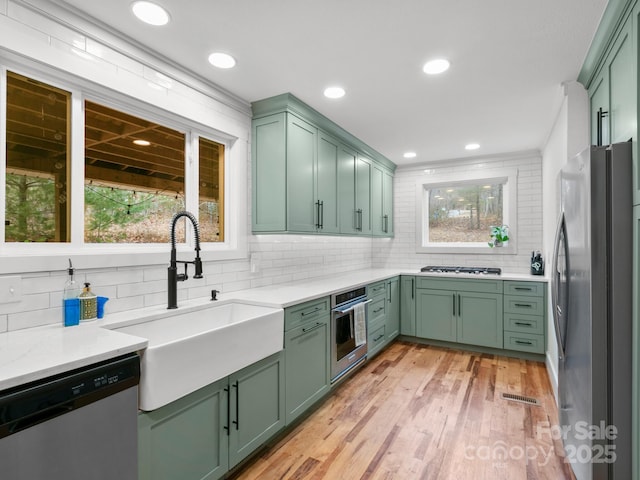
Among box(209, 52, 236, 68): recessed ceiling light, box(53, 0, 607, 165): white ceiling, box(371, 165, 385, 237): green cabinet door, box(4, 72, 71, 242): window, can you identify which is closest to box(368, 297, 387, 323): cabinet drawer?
box(371, 165, 385, 237): green cabinet door

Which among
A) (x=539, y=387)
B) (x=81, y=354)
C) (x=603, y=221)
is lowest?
(x=539, y=387)

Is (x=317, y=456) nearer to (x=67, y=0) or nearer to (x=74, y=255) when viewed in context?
(x=74, y=255)

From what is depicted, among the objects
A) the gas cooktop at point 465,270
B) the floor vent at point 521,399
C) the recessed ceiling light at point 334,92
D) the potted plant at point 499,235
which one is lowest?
the floor vent at point 521,399

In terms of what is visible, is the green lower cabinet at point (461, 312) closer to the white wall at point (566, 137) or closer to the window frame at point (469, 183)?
the white wall at point (566, 137)

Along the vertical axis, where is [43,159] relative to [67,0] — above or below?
below

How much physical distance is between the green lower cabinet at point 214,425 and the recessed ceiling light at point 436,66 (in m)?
2.08

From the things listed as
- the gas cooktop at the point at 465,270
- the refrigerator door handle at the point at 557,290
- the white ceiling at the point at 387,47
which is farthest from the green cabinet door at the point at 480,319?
the white ceiling at the point at 387,47

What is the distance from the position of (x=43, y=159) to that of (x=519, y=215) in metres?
4.71

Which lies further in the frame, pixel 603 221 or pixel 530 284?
pixel 530 284

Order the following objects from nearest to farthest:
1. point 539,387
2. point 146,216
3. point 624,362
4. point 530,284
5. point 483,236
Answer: point 624,362
point 146,216
point 539,387
point 530,284
point 483,236

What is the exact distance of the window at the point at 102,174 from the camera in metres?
1.65

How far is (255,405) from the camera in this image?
194cm

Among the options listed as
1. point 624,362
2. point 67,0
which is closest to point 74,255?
point 67,0

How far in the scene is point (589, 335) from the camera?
4.97 ft
